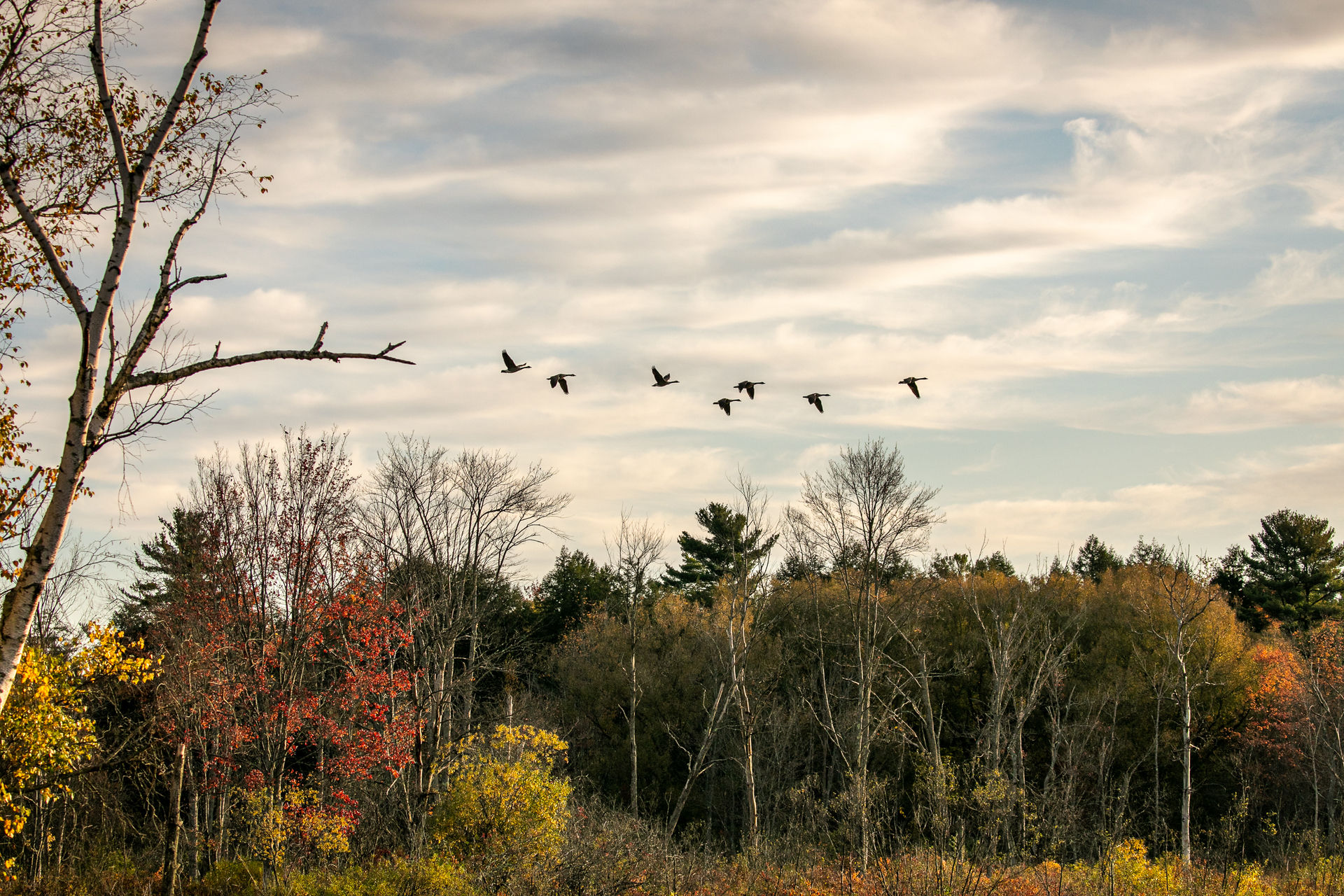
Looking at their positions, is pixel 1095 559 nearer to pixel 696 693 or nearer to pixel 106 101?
pixel 696 693

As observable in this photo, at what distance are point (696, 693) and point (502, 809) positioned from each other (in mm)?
22617

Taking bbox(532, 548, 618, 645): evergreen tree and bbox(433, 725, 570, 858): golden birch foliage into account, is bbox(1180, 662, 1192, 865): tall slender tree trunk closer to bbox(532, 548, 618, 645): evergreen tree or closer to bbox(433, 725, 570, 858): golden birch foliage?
bbox(433, 725, 570, 858): golden birch foliage

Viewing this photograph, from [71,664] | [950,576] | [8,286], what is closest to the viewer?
[8,286]

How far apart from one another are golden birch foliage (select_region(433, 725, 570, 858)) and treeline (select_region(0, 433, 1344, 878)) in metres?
0.73

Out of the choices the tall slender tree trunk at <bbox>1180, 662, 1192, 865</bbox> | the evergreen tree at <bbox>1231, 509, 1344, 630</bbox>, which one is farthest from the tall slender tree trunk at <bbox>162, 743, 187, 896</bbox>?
the evergreen tree at <bbox>1231, 509, 1344, 630</bbox>

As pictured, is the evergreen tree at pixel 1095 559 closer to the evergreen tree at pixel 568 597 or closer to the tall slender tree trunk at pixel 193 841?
the evergreen tree at pixel 568 597

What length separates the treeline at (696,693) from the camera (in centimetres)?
1920

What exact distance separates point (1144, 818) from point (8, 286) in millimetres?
35011

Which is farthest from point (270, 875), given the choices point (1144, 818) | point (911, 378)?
point (1144, 818)

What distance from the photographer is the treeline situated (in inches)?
756

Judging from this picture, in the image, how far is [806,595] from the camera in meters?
38.6

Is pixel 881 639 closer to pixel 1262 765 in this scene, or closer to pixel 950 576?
pixel 950 576

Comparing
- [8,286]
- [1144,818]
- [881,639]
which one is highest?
[8,286]

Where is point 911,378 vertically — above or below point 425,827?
above
